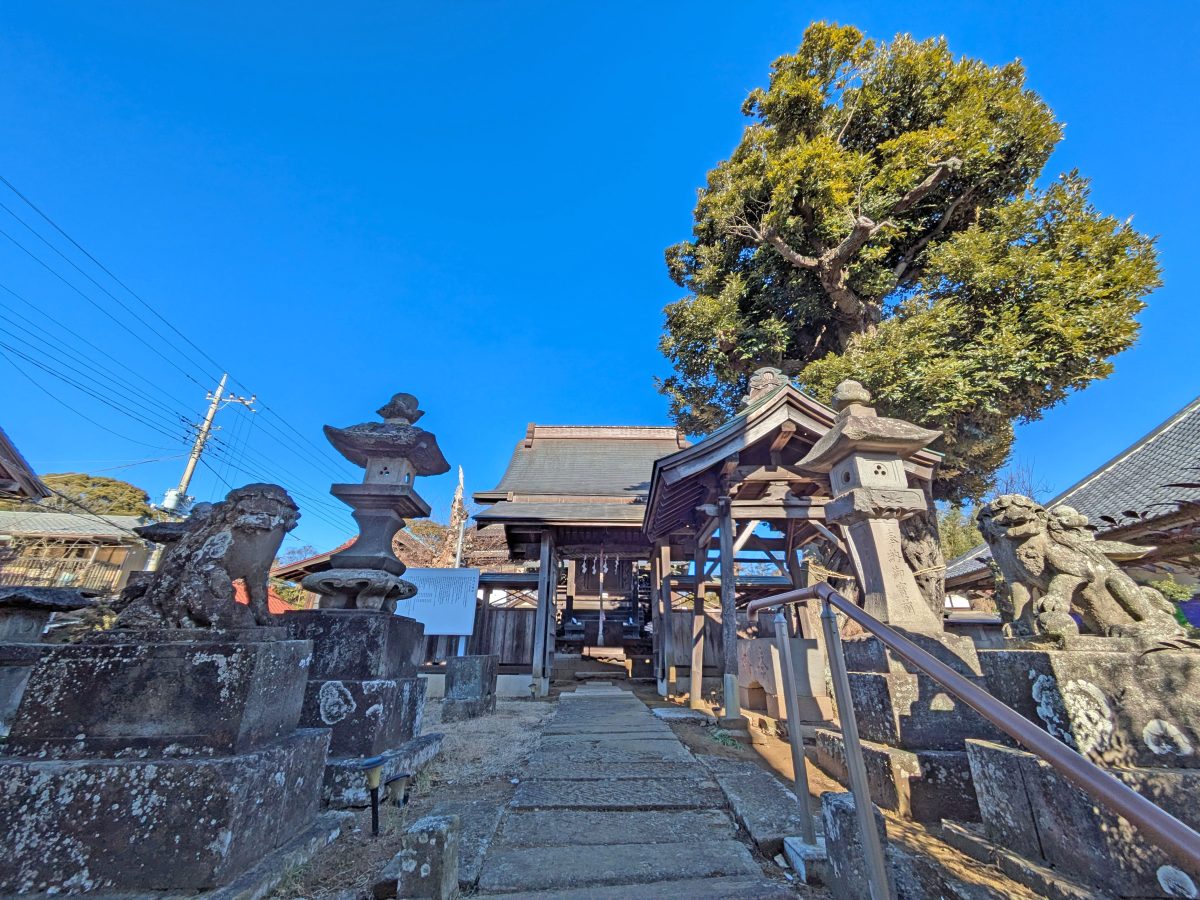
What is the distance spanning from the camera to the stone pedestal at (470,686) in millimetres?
6297

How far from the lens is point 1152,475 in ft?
29.0

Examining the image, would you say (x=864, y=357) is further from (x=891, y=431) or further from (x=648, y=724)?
(x=648, y=724)

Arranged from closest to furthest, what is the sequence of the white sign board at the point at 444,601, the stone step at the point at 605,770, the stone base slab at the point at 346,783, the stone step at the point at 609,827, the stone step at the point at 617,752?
the stone step at the point at 609,827 → the stone base slab at the point at 346,783 → the stone step at the point at 605,770 → the stone step at the point at 617,752 → the white sign board at the point at 444,601

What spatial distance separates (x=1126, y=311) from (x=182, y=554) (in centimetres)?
1196

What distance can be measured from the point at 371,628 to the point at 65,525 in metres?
24.3

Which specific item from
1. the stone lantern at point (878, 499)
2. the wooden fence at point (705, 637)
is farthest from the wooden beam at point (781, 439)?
the wooden fence at point (705, 637)

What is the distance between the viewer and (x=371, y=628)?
3.19 meters

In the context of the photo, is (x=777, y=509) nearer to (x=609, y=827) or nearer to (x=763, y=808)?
(x=763, y=808)

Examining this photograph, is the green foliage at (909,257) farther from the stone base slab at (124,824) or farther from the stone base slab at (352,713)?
the stone base slab at (124,824)

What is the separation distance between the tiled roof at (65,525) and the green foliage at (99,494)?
0.80m

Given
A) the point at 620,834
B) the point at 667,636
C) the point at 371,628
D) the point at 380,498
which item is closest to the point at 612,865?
the point at 620,834

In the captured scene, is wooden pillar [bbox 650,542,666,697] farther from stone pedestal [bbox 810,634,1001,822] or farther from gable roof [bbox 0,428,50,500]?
gable roof [bbox 0,428,50,500]

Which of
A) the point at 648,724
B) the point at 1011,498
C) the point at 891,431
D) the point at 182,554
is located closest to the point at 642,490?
the point at 648,724

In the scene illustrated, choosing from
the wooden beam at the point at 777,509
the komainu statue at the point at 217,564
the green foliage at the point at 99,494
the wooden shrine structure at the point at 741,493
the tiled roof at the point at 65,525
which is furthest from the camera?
the green foliage at the point at 99,494
